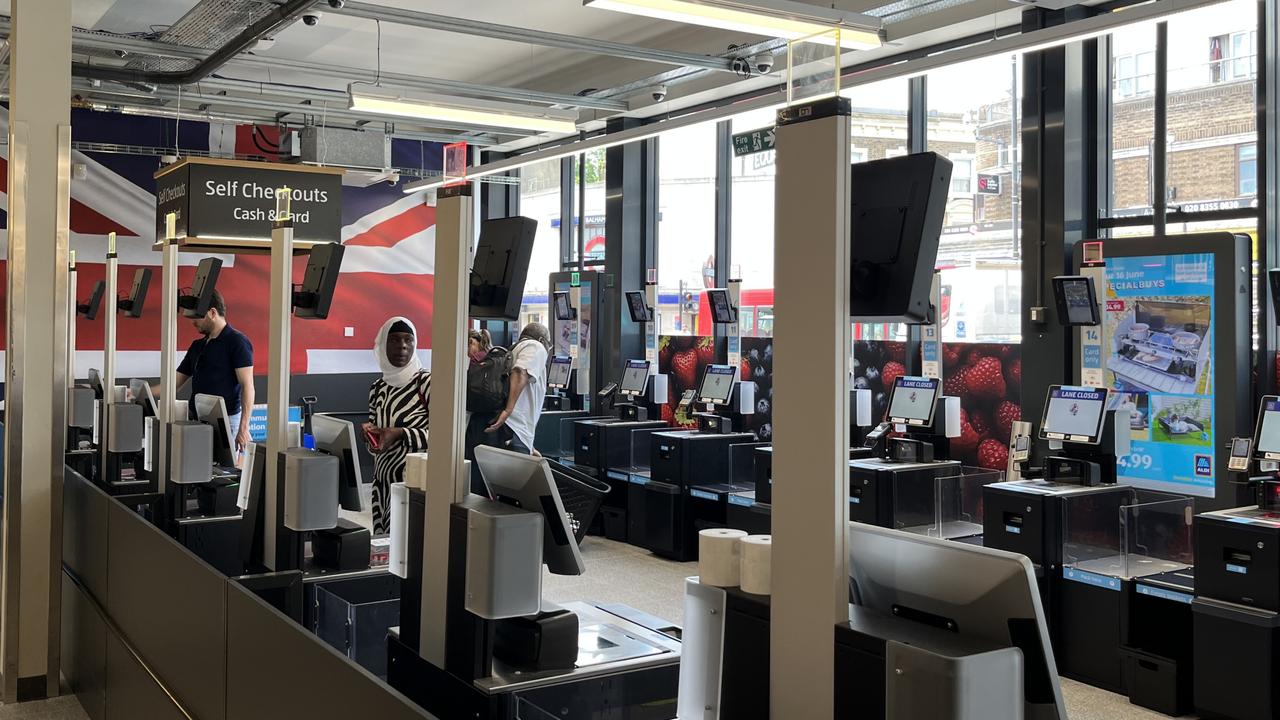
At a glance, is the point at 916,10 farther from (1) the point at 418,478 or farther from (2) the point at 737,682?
(2) the point at 737,682

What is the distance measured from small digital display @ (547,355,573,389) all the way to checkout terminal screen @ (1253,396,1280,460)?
6.81 metres

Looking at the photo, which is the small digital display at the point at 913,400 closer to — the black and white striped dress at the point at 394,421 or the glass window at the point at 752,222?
the glass window at the point at 752,222

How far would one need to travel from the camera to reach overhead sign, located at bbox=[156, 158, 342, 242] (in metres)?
8.93

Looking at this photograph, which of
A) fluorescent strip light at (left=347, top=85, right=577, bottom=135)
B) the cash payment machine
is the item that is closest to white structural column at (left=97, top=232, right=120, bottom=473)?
fluorescent strip light at (left=347, top=85, right=577, bottom=135)

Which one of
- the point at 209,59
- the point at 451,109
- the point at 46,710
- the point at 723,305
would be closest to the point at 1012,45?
the point at 451,109

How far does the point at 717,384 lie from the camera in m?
8.76

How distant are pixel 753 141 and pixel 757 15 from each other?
7.52 ft

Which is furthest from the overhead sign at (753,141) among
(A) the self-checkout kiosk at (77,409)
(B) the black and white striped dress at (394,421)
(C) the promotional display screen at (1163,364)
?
(A) the self-checkout kiosk at (77,409)

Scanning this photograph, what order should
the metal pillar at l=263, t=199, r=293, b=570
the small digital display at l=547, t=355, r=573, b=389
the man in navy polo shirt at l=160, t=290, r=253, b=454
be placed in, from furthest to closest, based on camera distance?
the small digital display at l=547, t=355, r=573, b=389 → the man in navy polo shirt at l=160, t=290, r=253, b=454 → the metal pillar at l=263, t=199, r=293, b=570

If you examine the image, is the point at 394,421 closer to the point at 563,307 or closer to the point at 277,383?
the point at 277,383

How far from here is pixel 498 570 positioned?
273 cm

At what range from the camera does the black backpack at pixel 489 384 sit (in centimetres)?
821

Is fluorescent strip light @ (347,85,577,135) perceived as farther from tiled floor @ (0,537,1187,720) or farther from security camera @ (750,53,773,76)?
tiled floor @ (0,537,1187,720)

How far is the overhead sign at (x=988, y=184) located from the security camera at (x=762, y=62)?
1817mm
